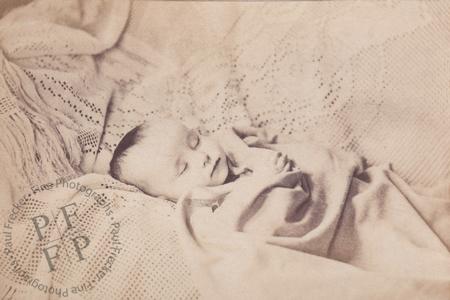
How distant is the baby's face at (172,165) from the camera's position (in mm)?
690

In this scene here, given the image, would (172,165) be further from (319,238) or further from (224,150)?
(319,238)

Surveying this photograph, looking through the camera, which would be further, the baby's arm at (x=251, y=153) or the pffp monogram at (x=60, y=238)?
the baby's arm at (x=251, y=153)

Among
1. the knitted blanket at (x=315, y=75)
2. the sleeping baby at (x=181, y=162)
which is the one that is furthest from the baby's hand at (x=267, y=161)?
the knitted blanket at (x=315, y=75)

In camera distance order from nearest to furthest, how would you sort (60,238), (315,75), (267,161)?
(60,238) < (267,161) < (315,75)

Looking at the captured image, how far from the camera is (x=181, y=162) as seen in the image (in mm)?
698

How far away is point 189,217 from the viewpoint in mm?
661

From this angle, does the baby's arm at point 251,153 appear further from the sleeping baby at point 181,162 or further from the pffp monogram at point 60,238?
the pffp monogram at point 60,238

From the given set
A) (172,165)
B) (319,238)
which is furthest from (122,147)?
(319,238)

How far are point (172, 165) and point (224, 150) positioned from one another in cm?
10

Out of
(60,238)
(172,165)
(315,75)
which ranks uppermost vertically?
(315,75)

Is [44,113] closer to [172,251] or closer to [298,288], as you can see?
[172,251]

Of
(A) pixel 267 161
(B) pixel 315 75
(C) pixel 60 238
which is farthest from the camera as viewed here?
(B) pixel 315 75

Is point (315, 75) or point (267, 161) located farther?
point (315, 75)

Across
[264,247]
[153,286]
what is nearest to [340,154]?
[264,247]
